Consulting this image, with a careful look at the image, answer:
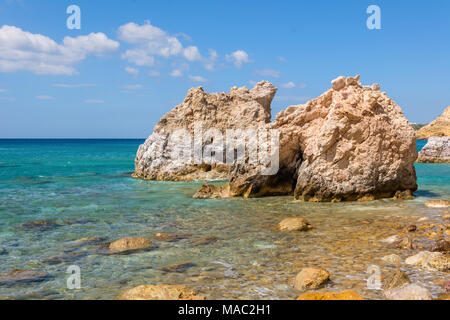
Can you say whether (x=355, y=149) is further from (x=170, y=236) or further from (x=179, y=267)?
(x=179, y=267)

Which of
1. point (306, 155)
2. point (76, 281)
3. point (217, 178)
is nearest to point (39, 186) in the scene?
point (217, 178)

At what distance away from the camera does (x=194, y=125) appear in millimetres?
27891

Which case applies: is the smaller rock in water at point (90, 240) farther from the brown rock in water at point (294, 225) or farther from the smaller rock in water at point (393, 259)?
the smaller rock in water at point (393, 259)

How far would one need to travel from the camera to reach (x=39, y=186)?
22.8 meters

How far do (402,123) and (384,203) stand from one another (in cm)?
388

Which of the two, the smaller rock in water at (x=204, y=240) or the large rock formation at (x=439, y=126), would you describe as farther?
the large rock formation at (x=439, y=126)

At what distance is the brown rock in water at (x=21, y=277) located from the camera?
7.19 meters

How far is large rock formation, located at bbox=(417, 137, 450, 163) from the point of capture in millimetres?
40375

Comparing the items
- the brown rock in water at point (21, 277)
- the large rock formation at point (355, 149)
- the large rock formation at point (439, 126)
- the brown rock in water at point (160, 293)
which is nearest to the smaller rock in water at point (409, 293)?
the brown rock in water at point (160, 293)

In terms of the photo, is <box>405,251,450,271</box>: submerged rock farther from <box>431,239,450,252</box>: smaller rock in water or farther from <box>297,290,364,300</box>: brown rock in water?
<box>297,290,364,300</box>: brown rock in water

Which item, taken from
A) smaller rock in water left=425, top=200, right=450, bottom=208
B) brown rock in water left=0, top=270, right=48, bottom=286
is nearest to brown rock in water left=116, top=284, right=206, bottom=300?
brown rock in water left=0, top=270, right=48, bottom=286

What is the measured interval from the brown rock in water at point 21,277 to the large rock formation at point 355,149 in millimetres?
10904

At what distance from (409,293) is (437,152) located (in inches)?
1580
